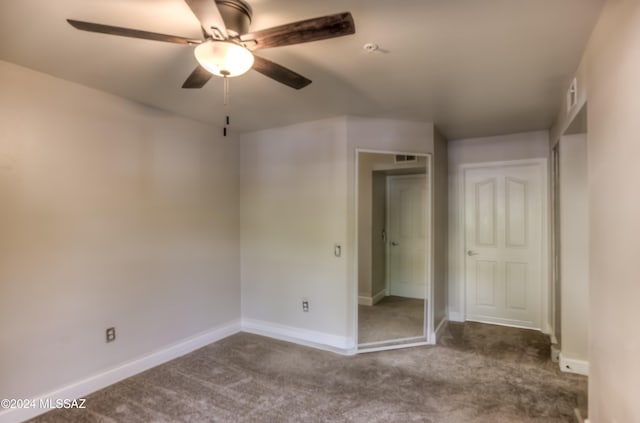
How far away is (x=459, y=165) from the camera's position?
15.2 feet

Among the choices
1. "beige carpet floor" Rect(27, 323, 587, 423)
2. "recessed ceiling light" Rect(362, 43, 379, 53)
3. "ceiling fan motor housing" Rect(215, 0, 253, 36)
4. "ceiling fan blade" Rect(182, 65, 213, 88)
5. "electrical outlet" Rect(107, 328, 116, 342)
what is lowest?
"beige carpet floor" Rect(27, 323, 587, 423)

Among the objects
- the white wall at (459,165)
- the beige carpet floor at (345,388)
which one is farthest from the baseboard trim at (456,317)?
the beige carpet floor at (345,388)

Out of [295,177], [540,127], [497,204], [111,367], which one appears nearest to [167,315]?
[111,367]

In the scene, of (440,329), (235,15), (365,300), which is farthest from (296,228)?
(235,15)

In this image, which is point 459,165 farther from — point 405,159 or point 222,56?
point 222,56

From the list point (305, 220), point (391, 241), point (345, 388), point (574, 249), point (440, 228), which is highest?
point (305, 220)

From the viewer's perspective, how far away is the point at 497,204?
14.7ft

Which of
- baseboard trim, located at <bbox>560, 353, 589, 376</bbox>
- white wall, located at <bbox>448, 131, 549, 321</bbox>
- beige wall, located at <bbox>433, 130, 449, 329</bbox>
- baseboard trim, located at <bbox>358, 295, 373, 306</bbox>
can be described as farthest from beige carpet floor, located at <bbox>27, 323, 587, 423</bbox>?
baseboard trim, located at <bbox>358, 295, 373, 306</bbox>

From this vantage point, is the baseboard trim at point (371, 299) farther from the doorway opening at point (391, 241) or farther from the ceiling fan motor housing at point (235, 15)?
the ceiling fan motor housing at point (235, 15)

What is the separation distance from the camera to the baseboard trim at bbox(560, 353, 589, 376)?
303 cm

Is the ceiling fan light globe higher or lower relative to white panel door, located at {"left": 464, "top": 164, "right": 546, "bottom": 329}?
higher

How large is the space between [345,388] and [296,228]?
5.65ft

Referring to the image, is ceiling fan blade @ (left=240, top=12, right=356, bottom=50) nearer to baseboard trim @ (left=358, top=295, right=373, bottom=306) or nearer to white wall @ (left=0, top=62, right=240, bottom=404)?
white wall @ (left=0, top=62, right=240, bottom=404)

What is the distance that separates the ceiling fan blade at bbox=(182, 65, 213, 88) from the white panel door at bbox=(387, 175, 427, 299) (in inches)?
150
